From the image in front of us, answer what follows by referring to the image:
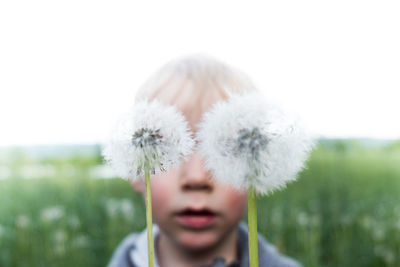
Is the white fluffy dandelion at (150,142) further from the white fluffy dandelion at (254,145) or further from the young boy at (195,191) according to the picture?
the young boy at (195,191)

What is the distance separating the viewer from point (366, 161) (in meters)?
3.51

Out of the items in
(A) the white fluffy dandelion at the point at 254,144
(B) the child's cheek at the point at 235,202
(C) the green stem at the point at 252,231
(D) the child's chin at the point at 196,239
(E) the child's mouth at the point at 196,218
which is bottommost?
(D) the child's chin at the point at 196,239

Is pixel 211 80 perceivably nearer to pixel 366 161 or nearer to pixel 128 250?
pixel 128 250

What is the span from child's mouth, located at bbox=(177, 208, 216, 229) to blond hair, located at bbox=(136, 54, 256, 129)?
0.24m

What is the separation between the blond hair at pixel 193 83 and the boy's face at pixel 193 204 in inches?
2.5

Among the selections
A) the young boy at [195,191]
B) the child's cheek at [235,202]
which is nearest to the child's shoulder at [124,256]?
the young boy at [195,191]

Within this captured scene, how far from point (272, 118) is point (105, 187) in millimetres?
2737

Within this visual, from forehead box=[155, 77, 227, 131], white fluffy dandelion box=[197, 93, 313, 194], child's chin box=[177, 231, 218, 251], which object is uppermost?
forehead box=[155, 77, 227, 131]

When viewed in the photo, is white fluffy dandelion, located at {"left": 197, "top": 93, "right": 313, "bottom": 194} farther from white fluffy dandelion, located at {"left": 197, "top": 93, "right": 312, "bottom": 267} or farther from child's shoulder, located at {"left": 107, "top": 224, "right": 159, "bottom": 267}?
child's shoulder, located at {"left": 107, "top": 224, "right": 159, "bottom": 267}

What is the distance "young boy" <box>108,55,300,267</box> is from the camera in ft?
3.54

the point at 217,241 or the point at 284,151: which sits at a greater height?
the point at 284,151

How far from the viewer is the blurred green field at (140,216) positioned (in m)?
2.39

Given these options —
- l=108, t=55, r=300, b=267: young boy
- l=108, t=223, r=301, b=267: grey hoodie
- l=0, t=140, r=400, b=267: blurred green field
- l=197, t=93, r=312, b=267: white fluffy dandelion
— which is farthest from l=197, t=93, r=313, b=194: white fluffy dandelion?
l=0, t=140, r=400, b=267: blurred green field

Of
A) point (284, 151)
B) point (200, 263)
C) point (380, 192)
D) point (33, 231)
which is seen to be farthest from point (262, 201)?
point (284, 151)
